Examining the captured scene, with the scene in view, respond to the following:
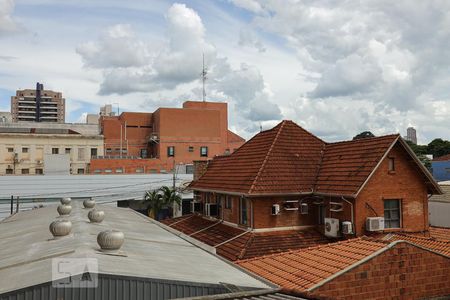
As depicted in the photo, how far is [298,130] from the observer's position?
89.0ft

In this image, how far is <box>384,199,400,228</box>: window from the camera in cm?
2198

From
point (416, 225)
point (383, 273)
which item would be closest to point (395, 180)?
point (416, 225)

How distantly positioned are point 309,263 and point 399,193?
895 centimetres

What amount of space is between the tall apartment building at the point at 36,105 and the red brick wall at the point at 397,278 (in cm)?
17613

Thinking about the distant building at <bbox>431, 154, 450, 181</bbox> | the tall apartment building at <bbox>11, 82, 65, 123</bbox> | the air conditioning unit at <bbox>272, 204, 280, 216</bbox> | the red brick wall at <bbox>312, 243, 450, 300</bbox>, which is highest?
the tall apartment building at <bbox>11, 82, 65, 123</bbox>

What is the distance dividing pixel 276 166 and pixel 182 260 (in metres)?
12.8

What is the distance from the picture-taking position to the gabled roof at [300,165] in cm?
2186

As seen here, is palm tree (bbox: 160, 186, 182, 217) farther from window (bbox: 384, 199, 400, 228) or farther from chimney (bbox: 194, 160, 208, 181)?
window (bbox: 384, 199, 400, 228)

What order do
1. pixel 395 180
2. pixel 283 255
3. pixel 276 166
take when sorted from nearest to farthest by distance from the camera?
pixel 283 255 → pixel 395 180 → pixel 276 166

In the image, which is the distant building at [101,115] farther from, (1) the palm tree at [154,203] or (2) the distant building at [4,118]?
(1) the palm tree at [154,203]

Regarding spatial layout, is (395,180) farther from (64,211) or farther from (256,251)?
(64,211)

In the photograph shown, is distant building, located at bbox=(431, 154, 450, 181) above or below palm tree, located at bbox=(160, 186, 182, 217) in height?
above

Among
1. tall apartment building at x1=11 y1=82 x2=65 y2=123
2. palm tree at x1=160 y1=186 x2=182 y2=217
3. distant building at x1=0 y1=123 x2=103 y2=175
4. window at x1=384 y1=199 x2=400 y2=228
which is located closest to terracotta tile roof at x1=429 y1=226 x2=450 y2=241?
window at x1=384 y1=199 x2=400 y2=228

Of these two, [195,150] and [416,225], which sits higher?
[195,150]
